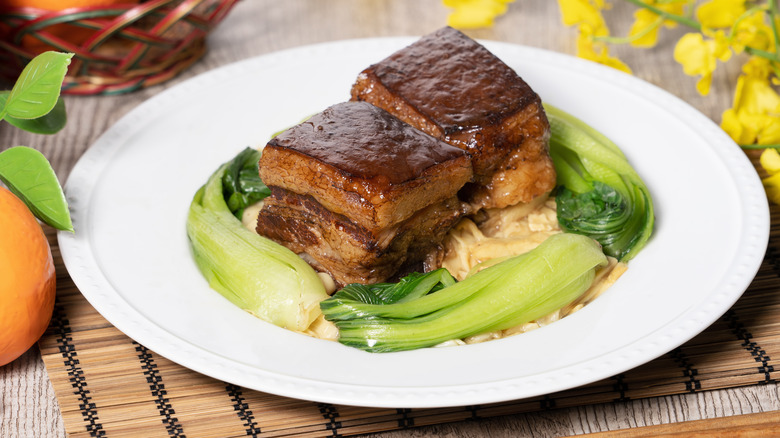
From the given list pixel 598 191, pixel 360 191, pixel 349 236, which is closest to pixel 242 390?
pixel 349 236

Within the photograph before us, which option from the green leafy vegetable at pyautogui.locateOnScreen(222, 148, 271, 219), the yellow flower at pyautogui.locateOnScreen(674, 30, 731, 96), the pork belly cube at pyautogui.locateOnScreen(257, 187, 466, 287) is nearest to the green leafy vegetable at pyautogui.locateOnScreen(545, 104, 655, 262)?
the pork belly cube at pyautogui.locateOnScreen(257, 187, 466, 287)

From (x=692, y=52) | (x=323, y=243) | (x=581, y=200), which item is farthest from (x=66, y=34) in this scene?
(x=692, y=52)

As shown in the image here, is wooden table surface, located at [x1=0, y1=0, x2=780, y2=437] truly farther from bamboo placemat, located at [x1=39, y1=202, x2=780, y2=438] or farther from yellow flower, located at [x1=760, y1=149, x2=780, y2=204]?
yellow flower, located at [x1=760, y1=149, x2=780, y2=204]

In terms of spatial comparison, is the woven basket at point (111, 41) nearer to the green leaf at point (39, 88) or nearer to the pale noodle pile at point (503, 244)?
the green leaf at point (39, 88)

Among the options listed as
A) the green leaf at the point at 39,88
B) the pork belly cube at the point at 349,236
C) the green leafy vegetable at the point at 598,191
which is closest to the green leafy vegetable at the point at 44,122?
the green leaf at the point at 39,88

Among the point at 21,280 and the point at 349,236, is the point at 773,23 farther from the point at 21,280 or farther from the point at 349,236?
the point at 21,280

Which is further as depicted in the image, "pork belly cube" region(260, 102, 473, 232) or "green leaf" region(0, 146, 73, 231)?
"green leaf" region(0, 146, 73, 231)

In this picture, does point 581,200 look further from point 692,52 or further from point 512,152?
point 692,52
